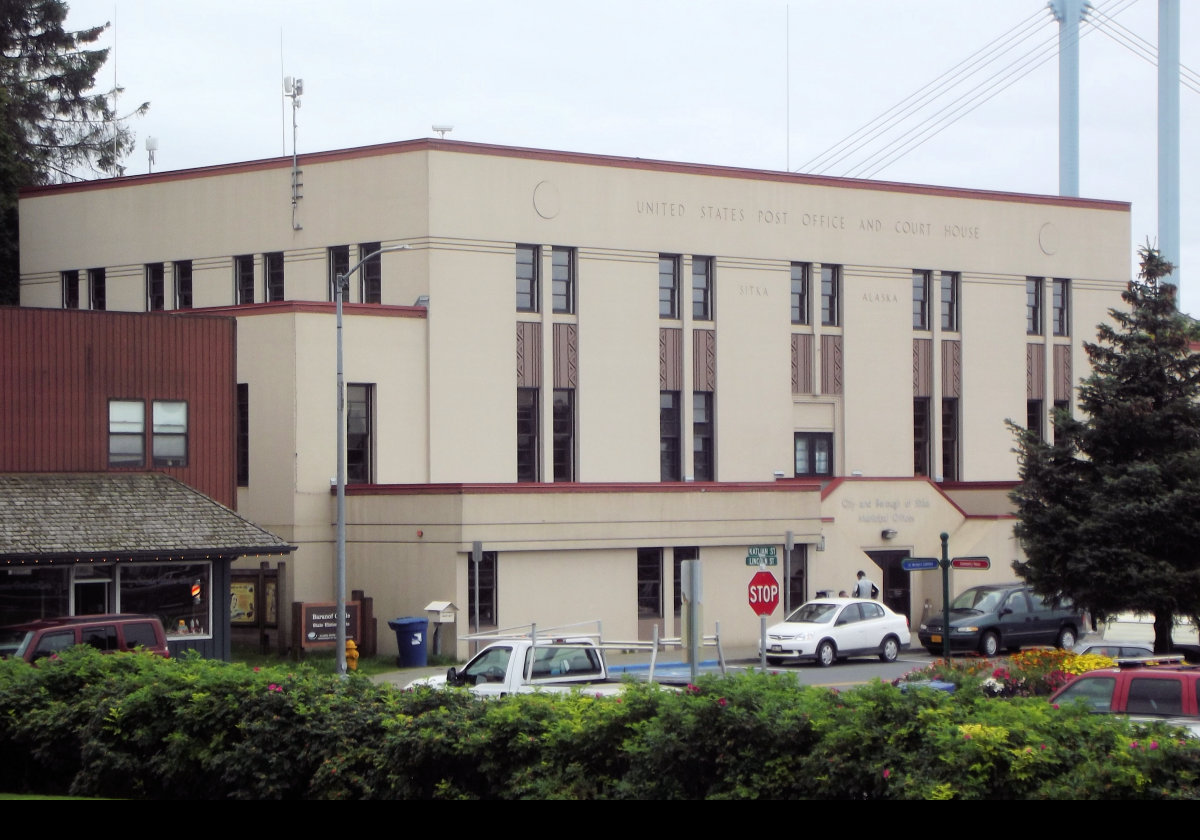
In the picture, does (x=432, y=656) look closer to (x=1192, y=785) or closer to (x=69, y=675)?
(x=69, y=675)

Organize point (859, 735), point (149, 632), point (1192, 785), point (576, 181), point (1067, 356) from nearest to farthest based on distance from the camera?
point (1192, 785) → point (859, 735) → point (149, 632) → point (576, 181) → point (1067, 356)

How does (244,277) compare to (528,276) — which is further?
A: (244,277)

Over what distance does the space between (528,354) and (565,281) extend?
2.45 meters

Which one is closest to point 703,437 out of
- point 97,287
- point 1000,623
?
point 1000,623

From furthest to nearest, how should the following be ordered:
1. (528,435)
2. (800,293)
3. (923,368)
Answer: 1. (923,368)
2. (800,293)
3. (528,435)

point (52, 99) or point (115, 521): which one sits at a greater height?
point (52, 99)

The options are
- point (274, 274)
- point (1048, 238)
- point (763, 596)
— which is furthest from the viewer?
point (1048, 238)

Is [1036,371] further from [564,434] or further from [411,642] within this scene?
[411,642]

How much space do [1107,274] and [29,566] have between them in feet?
120

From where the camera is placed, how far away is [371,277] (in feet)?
136

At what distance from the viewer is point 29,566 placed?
2906cm

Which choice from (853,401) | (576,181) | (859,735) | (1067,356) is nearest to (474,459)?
(576,181)

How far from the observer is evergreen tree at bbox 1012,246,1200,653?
1083 inches

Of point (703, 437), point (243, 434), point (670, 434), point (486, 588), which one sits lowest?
point (486, 588)
